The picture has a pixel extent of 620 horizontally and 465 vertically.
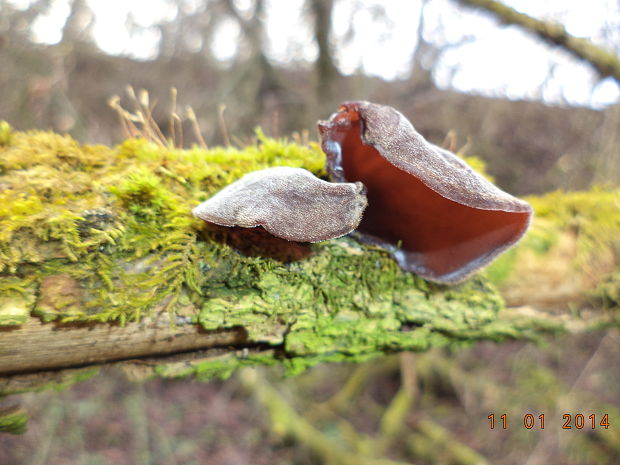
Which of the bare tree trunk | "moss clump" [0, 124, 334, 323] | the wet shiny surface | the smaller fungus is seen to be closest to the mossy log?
"moss clump" [0, 124, 334, 323]

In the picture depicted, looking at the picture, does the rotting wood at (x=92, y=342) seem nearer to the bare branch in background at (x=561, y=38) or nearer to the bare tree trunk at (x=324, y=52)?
the bare branch in background at (x=561, y=38)

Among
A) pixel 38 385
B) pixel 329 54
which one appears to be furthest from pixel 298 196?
pixel 329 54

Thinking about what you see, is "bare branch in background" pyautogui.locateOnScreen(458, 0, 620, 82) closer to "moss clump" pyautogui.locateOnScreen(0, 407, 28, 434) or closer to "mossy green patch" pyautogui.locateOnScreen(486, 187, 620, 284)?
"mossy green patch" pyautogui.locateOnScreen(486, 187, 620, 284)

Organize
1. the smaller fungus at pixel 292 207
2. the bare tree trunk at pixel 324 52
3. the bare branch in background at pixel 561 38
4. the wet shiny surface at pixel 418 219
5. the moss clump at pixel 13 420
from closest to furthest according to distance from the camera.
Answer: the smaller fungus at pixel 292 207
the moss clump at pixel 13 420
the wet shiny surface at pixel 418 219
the bare branch in background at pixel 561 38
the bare tree trunk at pixel 324 52

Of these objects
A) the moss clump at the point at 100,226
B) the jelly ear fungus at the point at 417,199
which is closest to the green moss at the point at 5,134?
the moss clump at the point at 100,226

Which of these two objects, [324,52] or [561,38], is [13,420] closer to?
[561,38]

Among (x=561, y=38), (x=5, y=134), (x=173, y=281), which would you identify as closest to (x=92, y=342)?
(x=173, y=281)
